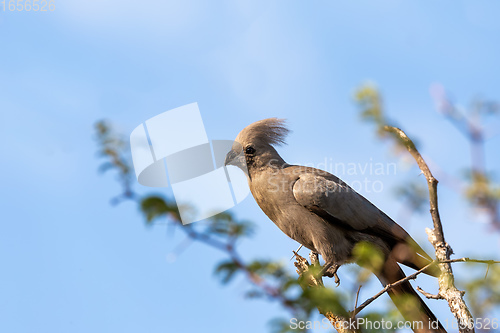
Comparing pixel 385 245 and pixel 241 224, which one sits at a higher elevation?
pixel 385 245

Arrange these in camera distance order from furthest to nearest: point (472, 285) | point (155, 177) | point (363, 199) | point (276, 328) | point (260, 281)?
point (363, 199)
point (155, 177)
point (472, 285)
point (276, 328)
point (260, 281)

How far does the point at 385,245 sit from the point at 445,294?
1.36m

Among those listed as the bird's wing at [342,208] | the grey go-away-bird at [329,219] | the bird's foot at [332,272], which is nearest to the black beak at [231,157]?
the grey go-away-bird at [329,219]

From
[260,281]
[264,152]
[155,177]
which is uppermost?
[264,152]

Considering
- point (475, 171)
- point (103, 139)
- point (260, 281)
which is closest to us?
point (260, 281)

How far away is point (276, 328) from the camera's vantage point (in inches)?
122

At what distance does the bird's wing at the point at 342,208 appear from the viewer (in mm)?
6273

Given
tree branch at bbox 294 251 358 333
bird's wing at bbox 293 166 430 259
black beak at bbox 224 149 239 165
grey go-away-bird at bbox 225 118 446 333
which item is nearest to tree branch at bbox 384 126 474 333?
grey go-away-bird at bbox 225 118 446 333

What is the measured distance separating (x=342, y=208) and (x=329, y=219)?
0.24 metres

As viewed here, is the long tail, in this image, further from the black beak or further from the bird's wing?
the black beak

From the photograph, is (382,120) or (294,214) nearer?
(382,120)

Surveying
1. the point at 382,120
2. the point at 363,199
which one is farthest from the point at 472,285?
the point at 363,199

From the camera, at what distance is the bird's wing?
6.27 meters

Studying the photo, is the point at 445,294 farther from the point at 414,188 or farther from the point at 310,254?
the point at 310,254
